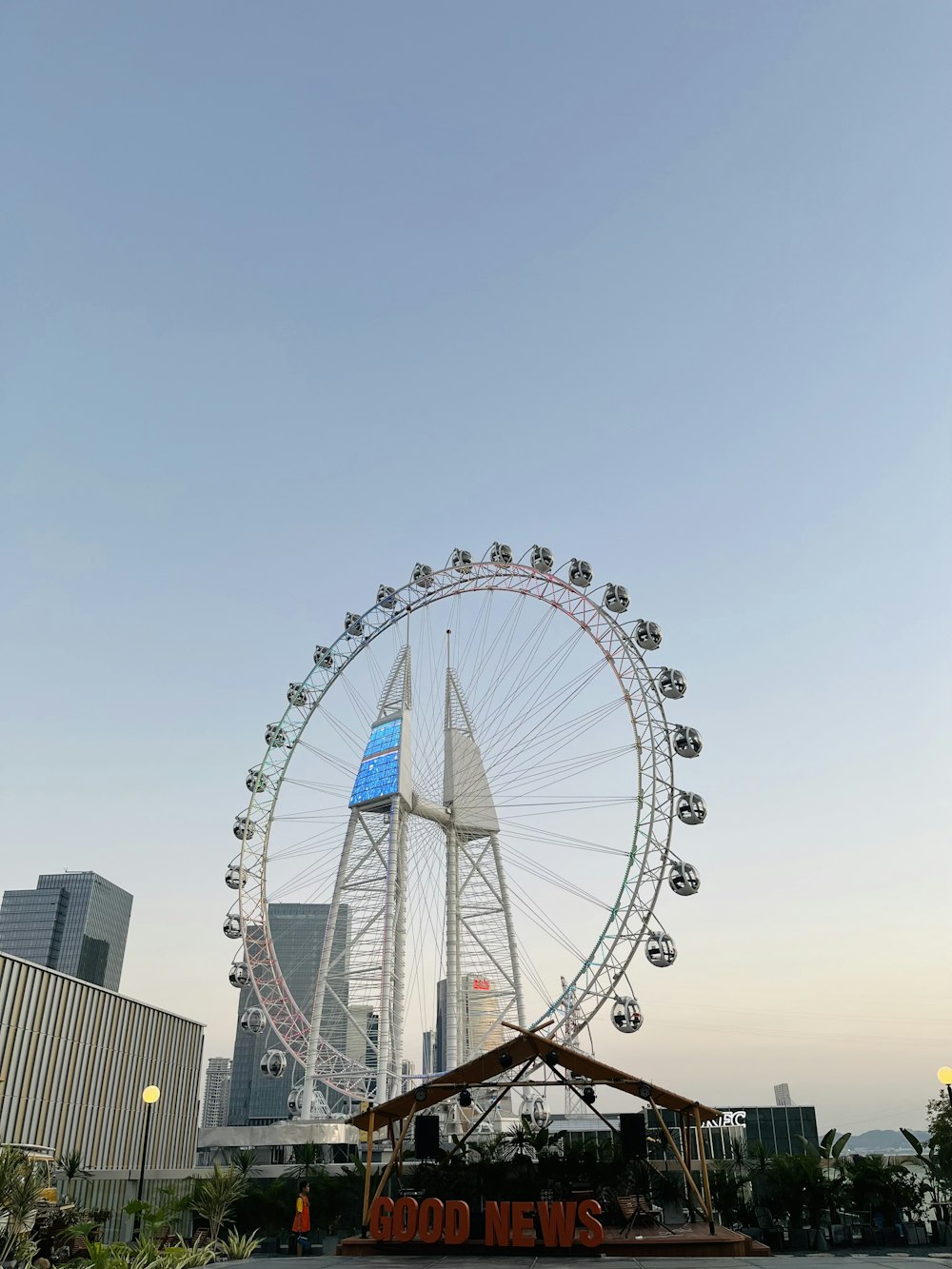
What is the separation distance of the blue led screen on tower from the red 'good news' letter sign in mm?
31433

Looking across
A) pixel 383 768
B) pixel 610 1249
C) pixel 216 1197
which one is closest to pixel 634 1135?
pixel 610 1249

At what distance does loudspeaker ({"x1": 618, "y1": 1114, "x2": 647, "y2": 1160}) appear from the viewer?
81.9ft

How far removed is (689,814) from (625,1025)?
8.66m

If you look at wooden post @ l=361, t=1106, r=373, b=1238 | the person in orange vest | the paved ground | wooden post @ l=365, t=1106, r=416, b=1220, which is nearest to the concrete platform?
the paved ground

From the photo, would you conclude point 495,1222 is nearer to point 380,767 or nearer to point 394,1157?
point 394,1157

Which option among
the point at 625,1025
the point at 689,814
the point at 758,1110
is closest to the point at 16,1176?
the point at 625,1025

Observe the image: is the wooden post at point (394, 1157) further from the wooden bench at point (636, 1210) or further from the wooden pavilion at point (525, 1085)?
the wooden bench at point (636, 1210)

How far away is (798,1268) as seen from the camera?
65.4ft

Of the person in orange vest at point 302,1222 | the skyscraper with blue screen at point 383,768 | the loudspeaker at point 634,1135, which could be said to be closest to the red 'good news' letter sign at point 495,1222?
the loudspeaker at point 634,1135

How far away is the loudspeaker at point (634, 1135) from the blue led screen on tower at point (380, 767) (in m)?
29.3

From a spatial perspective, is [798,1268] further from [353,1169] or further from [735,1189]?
[353,1169]

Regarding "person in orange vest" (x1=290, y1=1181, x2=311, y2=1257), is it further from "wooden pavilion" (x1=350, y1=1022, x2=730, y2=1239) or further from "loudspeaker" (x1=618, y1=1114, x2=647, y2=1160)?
"loudspeaker" (x1=618, y1=1114, x2=647, y2=1160)

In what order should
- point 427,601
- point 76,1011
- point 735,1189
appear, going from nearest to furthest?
point 735,1189 < point 76,1011 < point 427,601

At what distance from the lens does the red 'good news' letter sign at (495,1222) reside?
21.4 m
